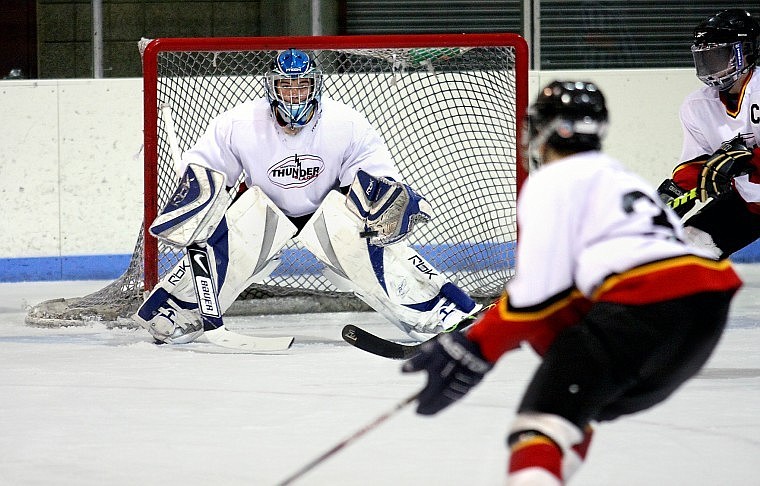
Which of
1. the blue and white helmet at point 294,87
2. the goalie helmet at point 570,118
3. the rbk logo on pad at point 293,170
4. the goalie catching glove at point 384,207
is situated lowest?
the goalie catching glove at point 384,207

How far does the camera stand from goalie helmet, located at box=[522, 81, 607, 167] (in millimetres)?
1648

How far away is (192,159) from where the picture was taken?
12.5ft

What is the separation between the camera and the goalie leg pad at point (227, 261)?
3736 millimetres

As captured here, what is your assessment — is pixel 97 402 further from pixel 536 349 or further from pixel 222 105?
pixel 222 105

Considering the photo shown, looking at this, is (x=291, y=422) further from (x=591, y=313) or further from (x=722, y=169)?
(x=722, y=169)

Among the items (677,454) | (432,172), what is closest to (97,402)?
(677,454)

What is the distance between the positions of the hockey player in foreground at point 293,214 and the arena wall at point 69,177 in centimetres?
136

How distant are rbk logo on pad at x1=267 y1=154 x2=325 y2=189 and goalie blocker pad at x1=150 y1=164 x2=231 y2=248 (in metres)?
0.26

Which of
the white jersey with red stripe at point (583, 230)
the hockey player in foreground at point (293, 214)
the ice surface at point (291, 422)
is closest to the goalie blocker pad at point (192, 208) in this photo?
the hockey player in foreground at point (293, 214)

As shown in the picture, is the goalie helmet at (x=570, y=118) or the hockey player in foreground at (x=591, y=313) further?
the goalie helmet at (x=570, y=118)

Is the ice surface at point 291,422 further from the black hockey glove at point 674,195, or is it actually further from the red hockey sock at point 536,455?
the red hockey sock at point 536,455

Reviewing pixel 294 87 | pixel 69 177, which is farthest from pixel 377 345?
pixel 69 177

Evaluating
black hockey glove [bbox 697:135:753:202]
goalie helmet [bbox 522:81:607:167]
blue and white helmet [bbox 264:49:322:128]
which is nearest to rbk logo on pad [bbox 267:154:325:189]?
blue and white helmet [bbox 264:49:322:128]

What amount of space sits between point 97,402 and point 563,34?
328cm
